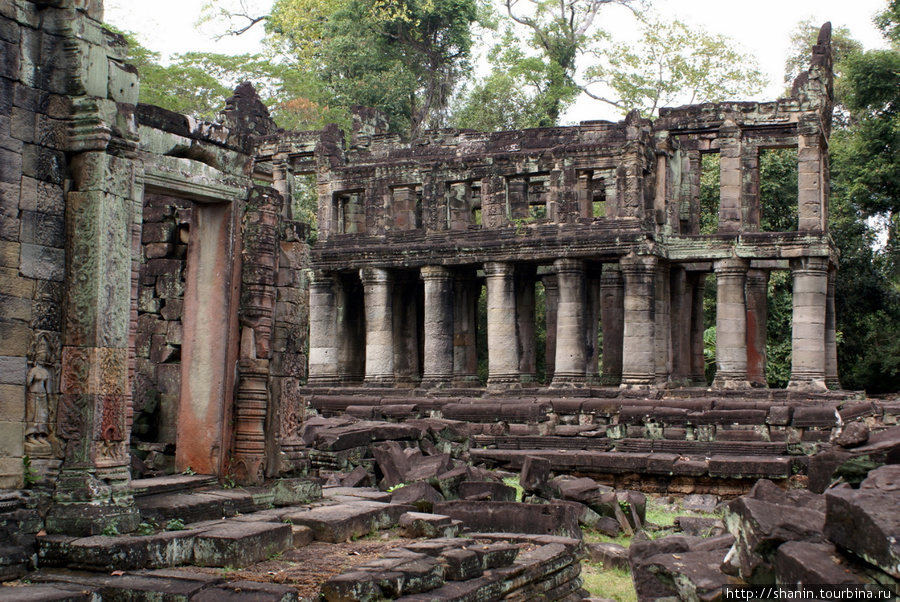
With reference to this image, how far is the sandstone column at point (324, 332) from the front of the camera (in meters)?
27.2

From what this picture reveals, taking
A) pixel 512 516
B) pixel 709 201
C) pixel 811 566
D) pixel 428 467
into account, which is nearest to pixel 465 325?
pixel 709 201

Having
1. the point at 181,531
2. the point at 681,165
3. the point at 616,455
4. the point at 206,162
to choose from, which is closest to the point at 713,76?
the point at 681,165

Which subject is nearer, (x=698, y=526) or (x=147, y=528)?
(x=147, y=528)

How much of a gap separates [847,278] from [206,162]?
25.7m

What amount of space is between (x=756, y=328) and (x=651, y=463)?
474 inches

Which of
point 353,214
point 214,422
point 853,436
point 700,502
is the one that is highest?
point 353,214

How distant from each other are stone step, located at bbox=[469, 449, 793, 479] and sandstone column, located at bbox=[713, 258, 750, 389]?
351 inches

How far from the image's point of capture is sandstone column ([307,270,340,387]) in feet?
89.2

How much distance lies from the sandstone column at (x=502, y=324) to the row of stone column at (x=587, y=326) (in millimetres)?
26

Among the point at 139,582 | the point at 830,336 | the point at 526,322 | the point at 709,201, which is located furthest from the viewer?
the point at 709,201

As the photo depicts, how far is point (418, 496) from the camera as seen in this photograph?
1048 cm

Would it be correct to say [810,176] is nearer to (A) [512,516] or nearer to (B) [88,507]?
(A) [512,516]

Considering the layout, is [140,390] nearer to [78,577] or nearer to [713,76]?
[78,577]

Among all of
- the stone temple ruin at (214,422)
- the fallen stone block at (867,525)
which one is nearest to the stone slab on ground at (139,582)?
the stone temple ruin at (214,422)
